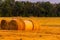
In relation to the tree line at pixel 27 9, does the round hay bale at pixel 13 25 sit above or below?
above

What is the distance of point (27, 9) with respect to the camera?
55.6 metres

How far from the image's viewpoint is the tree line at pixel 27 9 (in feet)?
168

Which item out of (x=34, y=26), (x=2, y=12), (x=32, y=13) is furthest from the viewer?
(x=32, y=13)

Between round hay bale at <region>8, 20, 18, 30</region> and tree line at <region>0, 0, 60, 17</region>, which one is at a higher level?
round hay bale at <region>8, 20, 18, 30</region>

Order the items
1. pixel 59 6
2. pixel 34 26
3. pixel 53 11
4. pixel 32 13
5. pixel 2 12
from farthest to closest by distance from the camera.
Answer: pixel 59 6 < pixel 53 11 < pixel 32 13 < pixel 2 12 < pixel 34 26

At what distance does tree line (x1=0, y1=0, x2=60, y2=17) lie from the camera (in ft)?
168

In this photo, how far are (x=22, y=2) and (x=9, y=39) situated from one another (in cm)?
4655

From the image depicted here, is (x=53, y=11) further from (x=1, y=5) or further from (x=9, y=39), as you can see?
(x=9, y=39)

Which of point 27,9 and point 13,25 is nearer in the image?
point 13,25

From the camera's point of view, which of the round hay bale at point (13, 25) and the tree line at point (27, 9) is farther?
the tree line at point (27, 9)

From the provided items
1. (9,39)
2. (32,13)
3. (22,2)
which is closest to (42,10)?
(32,13)

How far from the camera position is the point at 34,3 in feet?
205

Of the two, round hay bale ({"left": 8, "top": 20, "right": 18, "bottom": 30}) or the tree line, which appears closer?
round hay bale ({"left": 8, "top": 20, "right": 18, "bottom": 30})

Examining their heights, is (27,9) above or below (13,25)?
below
